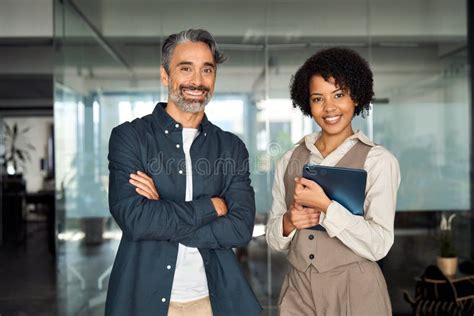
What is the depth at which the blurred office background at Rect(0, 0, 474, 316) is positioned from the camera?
4891 mm

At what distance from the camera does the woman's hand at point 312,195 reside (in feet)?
5.71

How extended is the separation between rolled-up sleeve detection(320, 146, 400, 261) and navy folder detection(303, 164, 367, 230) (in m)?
0.03

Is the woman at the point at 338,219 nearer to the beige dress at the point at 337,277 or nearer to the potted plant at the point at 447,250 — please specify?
the beige dress at the point at 337,277

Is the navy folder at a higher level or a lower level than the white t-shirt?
higher

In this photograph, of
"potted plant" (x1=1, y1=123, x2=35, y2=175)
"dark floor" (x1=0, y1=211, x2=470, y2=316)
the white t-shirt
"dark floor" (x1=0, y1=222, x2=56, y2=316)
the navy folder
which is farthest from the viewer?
"potted plant" (x1=1, y1=123, x2=35, y2=175)

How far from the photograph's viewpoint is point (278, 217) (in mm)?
1978

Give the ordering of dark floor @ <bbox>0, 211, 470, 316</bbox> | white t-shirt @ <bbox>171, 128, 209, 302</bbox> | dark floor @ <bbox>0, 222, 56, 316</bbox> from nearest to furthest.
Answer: white t-shirt @ <bbox>171, 128, 209, 302</bbox> < dark floor @ <bbox>0, 211, 470, 316</bbox> < dark floor @ <bbox>0, 222, 56, 316</bbox>

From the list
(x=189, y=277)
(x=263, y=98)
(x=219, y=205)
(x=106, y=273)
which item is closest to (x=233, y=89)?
(x=263, y=98)

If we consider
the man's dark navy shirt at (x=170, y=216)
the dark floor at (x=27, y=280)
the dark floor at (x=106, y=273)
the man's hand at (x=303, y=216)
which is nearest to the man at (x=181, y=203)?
the man's dark navy shirt at (x=170, y=216)

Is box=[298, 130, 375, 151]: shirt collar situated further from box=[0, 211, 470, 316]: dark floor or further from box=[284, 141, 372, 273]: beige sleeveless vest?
box=[0, 211, 470, 316]: dark floor

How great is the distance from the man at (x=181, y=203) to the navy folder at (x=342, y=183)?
0.29m

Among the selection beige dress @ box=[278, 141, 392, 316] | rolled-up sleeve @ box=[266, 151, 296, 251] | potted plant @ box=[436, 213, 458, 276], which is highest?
rolled-up sleeve @ box=[266, 151, 296, 251]

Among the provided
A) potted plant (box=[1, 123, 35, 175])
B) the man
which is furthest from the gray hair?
potted plant (box=[1, 123, 35, 175])

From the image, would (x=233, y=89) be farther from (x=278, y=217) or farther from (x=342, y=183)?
(x=342, y=183)
